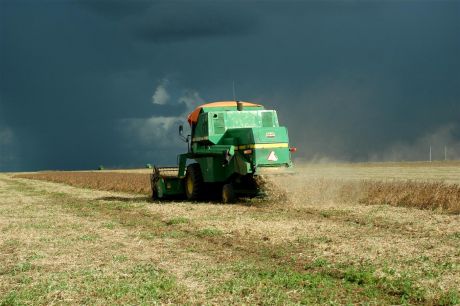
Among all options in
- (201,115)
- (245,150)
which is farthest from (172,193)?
(245,150)

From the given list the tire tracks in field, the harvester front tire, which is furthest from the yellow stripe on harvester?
the tire tracks in field

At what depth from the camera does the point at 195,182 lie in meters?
20.8

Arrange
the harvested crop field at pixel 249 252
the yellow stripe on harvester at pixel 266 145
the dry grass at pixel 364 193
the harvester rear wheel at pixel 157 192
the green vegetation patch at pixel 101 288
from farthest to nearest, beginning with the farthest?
the harvester rear wheel at pixel 157 192 → the yellow stripe on harvester at pixel 266 145 → the dry grass at pixel 364 193 → the harvested crop field at pixel 249 252 → the green vegetation patch at pixel 101 288

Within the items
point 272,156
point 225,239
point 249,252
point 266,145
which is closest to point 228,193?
point 272,156

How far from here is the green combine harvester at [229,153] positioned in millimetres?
18109

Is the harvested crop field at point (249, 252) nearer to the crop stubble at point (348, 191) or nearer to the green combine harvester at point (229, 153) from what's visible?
the crop stubble at point (348, 191)

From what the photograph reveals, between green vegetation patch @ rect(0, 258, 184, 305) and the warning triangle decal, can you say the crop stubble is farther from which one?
green vegetation patch @ rect(0, 258, 184, 305)

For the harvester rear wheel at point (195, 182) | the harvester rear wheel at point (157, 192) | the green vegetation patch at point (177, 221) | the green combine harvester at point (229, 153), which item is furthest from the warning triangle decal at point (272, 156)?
the harvester rear wheel at point (157, 192)

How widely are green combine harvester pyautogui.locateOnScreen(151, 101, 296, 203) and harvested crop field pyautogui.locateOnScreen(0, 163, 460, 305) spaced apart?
969mm

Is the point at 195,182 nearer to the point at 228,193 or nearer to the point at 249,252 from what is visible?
the point at 228,193

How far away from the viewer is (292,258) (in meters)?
9.20

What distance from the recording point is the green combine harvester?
18109 millimetres

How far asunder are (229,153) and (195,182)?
2.63 meters

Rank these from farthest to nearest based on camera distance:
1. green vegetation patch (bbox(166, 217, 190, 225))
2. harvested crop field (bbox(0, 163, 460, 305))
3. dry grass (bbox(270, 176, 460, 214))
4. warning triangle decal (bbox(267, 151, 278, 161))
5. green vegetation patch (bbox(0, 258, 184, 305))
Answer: warning triangle decal (bbox(267, 151, 278, 161)) < dry grass (bbox(270, 176, 460, 214)) < green vegetation patch (bbox(166, 217, 190, 225)) < harvested crop field (bbox(0, 163, 460, 305)) < green vegetation patch (bbox(0, 258, 184, 305))
